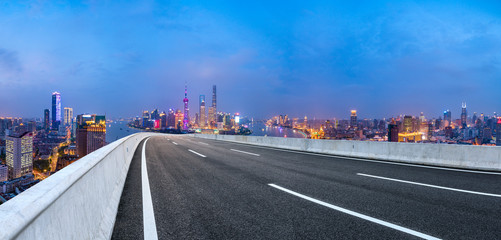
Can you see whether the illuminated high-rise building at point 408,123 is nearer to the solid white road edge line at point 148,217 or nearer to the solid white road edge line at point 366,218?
the solid white road edge line at point 366,218

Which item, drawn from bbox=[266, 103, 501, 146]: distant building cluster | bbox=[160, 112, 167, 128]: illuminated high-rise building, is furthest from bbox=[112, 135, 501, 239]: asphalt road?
bbox=[160, 112, 167, 128]: illuminated high-rise building

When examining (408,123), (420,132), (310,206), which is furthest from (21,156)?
(408,123)

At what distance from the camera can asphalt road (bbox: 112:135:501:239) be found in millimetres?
3227

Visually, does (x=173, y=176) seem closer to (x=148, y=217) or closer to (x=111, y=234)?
(x=148, y=217)

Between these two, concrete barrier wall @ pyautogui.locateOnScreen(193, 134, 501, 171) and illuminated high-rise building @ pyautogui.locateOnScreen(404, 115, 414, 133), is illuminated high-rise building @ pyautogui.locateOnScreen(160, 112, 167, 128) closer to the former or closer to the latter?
illuminated high-rise building @ pyautogui.locateOnScreen(404, 115, 414, 133)

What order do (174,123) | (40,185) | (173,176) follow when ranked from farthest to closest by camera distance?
1. (174,123)
2. (173,176)
3. (40,185)

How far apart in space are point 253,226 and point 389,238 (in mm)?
1820

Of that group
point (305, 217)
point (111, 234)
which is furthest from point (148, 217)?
point (305, 217)

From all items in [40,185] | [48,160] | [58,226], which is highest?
[40,185]

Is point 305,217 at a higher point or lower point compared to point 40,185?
lower

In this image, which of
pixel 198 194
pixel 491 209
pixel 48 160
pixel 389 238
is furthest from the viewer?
pixel 48 160

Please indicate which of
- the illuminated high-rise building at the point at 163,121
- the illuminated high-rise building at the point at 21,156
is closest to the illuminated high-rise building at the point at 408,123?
the illuminated high-rise building at the point at 21,156

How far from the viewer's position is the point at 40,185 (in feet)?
6.34

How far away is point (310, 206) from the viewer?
4.24 metres
